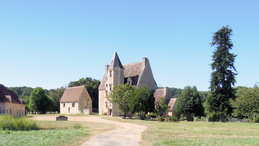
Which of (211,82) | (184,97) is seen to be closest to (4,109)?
(184,97)

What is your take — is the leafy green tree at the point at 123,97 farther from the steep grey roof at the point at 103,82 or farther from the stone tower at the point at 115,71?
the steep grey roof at the point at 103,82

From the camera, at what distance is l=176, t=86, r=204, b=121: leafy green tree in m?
43.0

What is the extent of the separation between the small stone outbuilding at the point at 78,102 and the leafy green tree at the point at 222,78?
2980 cm

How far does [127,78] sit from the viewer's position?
Result: 187ft

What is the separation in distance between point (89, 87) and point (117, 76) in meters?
28.3

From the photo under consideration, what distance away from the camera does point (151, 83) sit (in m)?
57.5

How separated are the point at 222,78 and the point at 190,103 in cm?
647

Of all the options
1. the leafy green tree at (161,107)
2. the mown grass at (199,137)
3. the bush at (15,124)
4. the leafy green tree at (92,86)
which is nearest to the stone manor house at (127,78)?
the leafy green tree at (161,107)

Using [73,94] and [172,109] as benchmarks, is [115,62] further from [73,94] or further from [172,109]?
[73,94]

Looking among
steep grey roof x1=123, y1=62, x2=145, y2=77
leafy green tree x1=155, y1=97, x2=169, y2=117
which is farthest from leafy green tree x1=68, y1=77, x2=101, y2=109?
leafy green tree x1=155, y1=97, x2=169, y2=117

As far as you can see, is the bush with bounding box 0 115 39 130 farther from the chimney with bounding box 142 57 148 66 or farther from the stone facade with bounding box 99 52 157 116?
the chimney with bounding box 142 57 148 66

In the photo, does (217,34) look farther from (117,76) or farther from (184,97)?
(117,76)

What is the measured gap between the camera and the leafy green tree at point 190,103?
4297cm

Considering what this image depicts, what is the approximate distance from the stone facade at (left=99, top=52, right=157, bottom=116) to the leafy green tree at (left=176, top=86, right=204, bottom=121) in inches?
495
